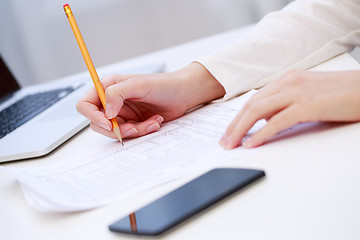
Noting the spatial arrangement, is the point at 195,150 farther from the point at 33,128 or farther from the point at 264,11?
the point at 264,11

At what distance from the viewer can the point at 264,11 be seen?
193cm

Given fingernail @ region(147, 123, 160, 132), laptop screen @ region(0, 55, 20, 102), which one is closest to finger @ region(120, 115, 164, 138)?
fingernail @ region(147, 123, 160, 132)

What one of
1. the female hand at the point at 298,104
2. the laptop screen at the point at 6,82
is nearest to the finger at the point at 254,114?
the female hand at the point at 298,104

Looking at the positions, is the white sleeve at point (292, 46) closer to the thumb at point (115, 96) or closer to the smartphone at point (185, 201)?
the thumb at point (115, 96)

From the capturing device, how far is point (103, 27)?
6.93 ft

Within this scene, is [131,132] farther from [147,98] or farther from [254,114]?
[254,114]

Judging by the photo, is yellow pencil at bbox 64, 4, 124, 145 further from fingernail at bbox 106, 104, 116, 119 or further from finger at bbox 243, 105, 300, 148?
finger at bbox 243, 105, 300, 148

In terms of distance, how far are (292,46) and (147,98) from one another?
0.92 feet

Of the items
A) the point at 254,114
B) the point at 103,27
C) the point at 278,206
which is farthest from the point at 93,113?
the point at 103,27

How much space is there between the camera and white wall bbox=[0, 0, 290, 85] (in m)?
2.01

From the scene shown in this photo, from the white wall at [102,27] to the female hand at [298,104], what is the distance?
1.47 meters

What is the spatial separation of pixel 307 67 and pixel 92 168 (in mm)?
431

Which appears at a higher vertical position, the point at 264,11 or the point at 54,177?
the point at 54,177

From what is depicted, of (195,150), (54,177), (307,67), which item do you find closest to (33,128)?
(54,177)
